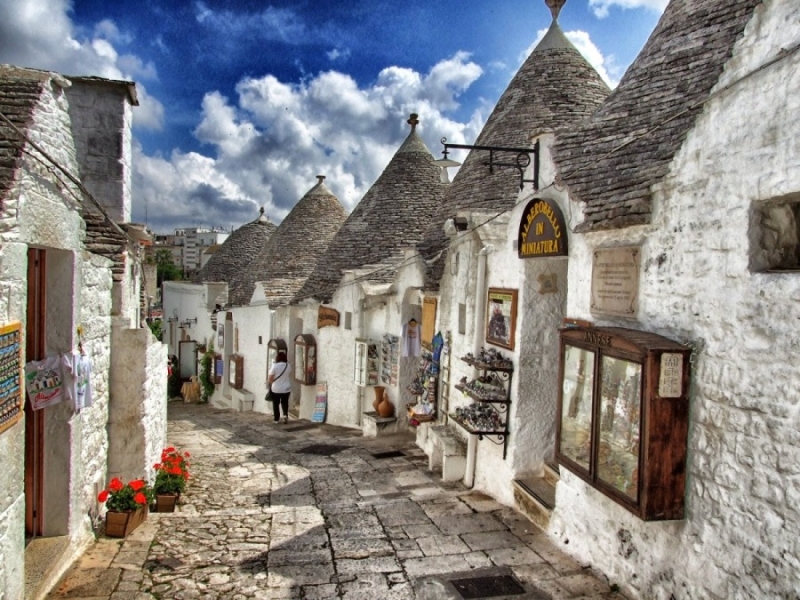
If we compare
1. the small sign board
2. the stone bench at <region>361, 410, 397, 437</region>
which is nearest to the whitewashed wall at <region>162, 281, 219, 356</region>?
the small sign board

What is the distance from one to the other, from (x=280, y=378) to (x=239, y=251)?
40.2ft

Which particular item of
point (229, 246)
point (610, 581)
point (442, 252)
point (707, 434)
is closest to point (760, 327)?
point (707, 434)

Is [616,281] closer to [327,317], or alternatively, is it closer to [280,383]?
[327,317]

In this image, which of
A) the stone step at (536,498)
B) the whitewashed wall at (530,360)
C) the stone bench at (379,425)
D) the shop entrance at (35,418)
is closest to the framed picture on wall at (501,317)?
the whitewashed wall at (530,360)

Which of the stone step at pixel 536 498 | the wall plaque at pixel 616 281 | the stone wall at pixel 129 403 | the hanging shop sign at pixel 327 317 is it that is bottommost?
the stone step at pixel 536 498

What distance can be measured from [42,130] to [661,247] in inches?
192

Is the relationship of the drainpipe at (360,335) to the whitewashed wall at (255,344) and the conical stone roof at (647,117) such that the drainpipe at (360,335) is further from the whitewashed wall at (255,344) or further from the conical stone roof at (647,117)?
the conical stone roof at (647,117)

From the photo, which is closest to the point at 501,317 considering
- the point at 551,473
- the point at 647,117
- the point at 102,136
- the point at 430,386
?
the point at 551,473

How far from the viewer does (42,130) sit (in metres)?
4.83

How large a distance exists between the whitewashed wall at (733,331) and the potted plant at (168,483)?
4.69 m

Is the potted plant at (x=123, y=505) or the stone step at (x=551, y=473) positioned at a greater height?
the stone step at (x=551, y=473)

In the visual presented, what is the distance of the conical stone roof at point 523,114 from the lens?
10.5 meters

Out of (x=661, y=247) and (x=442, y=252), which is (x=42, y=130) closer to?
(x=661, y=247)

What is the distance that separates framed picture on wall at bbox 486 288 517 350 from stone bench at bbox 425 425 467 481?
149cm
